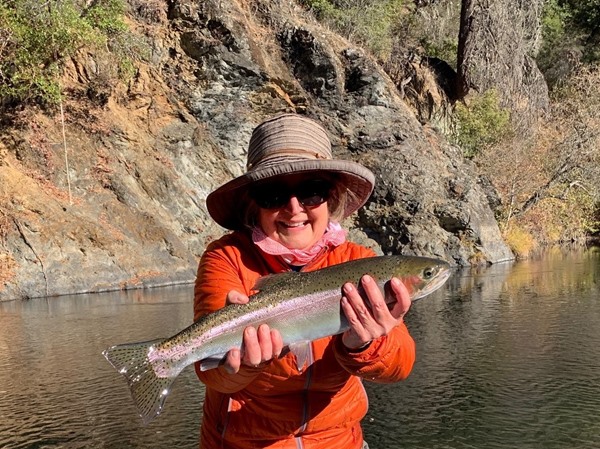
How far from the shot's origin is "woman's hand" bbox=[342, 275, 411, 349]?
256 centimetres

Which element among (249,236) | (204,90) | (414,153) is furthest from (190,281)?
(249,236)

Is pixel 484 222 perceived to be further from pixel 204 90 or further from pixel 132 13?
pixel 132 13

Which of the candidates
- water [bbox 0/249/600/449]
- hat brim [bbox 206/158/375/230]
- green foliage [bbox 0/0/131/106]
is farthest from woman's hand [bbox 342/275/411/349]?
green foliage [bbox 0/0/131/106]

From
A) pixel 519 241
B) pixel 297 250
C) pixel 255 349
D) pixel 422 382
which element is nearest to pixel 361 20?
pixel 519 241

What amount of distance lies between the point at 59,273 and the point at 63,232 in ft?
5.00

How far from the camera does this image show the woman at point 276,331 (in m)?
2.65

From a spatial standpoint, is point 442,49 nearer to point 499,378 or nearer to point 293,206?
point 499,378

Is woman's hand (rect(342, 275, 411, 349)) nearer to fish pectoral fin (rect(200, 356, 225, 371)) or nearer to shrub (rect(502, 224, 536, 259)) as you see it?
fish pectoral fin (rect(200, 356, 225, 371))

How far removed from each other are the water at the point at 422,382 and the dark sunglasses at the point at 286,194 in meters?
5.11

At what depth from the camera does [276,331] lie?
2693 mm

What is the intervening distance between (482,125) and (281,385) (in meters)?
38.8

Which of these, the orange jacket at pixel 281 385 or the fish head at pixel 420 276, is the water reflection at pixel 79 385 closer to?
the orange jacket at pixel 281 385

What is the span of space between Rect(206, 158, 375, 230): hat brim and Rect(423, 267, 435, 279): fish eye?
688mm


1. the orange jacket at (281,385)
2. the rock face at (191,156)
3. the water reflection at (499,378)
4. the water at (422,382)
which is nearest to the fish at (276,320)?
Answer: the orange jacket at (281,385)
